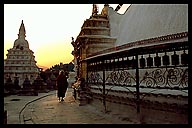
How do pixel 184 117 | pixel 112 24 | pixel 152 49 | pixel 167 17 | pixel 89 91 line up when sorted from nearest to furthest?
pixel 184 117
pixel 152 49
pixel 167 17
pixel 89 91
pixel 112 24

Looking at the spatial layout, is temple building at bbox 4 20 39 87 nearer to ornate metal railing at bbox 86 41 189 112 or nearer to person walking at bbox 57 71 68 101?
person walking at bbox 57 71 68 101

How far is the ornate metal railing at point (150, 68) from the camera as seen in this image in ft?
15.8

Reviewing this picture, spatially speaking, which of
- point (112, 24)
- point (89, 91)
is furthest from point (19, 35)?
point (89, 91)

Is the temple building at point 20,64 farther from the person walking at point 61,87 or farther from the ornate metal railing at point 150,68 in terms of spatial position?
the ornate metal railing at point 150,68

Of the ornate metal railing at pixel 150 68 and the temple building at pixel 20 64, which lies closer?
the ornate metal railing at pixel 150 68

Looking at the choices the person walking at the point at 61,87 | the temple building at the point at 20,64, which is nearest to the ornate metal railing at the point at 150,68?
the person walking at the point at 61,87

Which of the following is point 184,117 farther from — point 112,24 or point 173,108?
point 112,24

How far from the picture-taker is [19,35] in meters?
33.3

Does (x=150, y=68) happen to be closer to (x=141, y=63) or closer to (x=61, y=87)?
(x=141, y=63)

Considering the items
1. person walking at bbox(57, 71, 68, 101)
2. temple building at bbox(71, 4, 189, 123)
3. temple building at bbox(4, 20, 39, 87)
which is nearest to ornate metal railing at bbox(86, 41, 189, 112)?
temple building at bbox(71, 4, 189, 123)

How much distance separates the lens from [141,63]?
6.02m

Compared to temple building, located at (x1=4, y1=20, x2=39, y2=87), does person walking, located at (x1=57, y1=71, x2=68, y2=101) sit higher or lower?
lower

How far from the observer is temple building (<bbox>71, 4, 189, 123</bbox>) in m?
4.81

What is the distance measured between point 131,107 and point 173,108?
1558 mm
